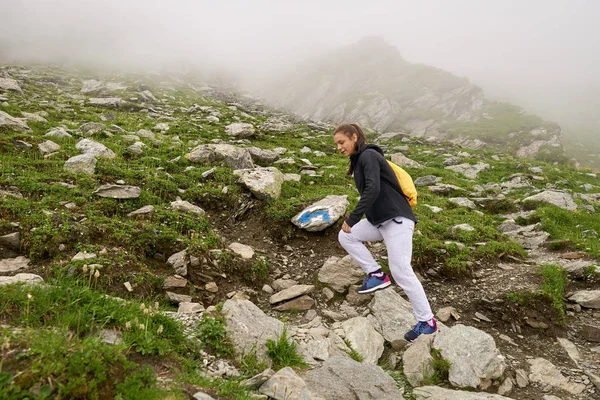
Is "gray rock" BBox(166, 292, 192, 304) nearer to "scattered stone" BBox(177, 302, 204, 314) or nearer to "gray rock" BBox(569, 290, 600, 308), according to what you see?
"scattered stone" BBox(177, 302, 204, 314)

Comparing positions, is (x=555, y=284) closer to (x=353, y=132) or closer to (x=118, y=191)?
(x=353, y=132)

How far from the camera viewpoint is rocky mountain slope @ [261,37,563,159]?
195 feet

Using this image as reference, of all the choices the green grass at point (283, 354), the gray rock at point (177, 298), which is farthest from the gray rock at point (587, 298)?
the gray rock at point (177, 298)

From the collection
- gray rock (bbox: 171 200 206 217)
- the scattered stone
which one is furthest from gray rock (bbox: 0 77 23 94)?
the scattered stone

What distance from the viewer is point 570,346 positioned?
21.0ft

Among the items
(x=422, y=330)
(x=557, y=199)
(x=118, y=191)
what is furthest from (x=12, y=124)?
(x=557, y=199)

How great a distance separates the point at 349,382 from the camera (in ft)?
14.0

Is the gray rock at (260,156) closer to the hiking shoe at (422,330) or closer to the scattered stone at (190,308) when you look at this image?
the scattered stone at (190,308)

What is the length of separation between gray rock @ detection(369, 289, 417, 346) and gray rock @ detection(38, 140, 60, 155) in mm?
11838

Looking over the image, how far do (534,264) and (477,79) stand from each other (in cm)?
14669

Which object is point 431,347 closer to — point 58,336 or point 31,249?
point 58,336

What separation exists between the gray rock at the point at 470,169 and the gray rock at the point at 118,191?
60.0 feet

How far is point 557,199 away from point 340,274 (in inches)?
485

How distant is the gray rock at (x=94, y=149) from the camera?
38.9 feet
